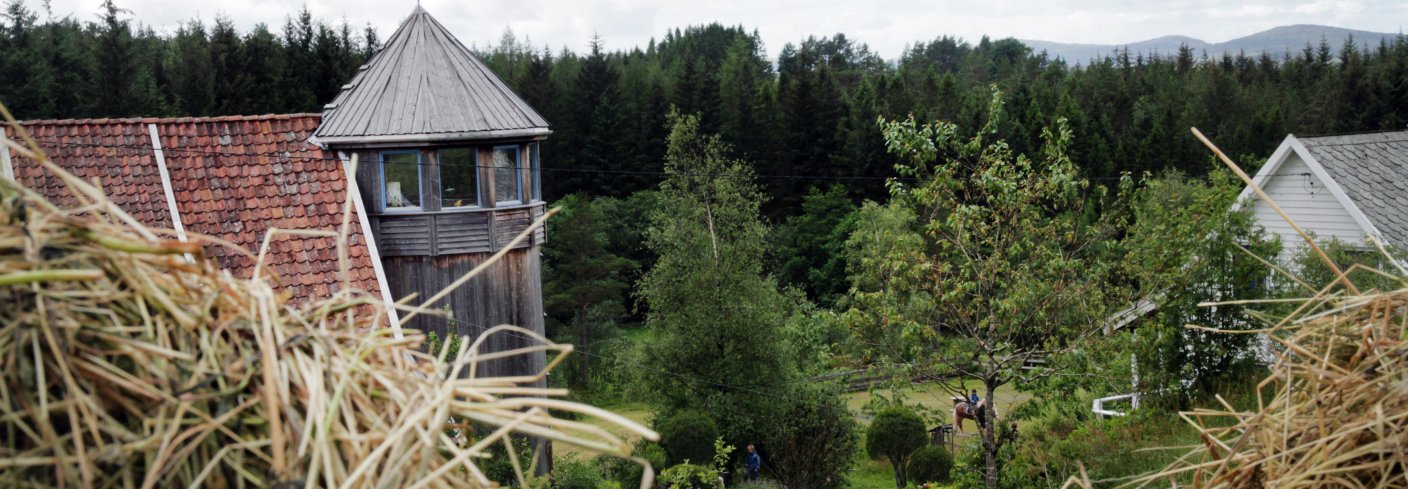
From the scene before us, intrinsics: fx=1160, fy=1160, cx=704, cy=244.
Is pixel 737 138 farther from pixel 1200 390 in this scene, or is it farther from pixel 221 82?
pixel 1200 390

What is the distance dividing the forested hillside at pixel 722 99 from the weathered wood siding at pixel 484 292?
2075 centimetres

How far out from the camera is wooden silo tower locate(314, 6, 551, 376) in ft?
45.4

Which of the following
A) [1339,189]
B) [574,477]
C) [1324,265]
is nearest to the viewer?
[1324,265]

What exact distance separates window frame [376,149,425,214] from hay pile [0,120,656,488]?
1230 centimetres

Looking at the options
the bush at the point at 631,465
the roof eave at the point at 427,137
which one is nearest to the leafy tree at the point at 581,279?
the bush at the point at 631,465

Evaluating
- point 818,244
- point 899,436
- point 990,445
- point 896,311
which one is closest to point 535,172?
point 896,311

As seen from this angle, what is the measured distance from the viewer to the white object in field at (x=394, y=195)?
14164 millimetres

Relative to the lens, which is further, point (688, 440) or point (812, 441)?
point (812, 441)

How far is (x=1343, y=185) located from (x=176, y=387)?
57.1 feet

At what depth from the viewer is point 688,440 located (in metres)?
19.9

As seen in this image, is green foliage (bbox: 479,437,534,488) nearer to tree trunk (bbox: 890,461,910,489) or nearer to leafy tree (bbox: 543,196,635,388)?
tree trunk (bbox: 890,461,910,489)

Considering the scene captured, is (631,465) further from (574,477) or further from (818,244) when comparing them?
(818,244)

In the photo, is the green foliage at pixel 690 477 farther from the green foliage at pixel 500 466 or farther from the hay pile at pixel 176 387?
the hay pile at pixel 176 387

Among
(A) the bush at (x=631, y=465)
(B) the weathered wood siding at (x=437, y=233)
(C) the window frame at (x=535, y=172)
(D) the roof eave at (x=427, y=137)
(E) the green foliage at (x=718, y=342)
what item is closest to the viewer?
(D) the roof eave at (x=427, y=137)
